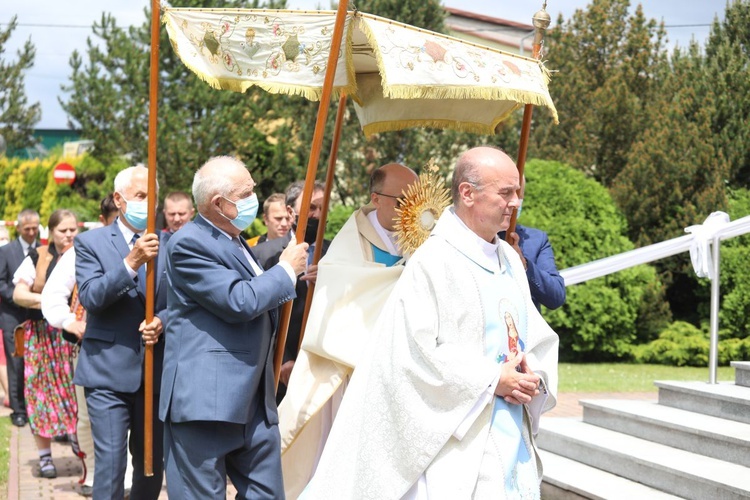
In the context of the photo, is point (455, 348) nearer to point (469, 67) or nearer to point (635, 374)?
point (469, 67)

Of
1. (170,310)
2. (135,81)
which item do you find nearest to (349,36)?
(170,310)

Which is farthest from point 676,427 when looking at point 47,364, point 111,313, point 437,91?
point 47,364

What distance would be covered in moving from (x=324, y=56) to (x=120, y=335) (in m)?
1.75

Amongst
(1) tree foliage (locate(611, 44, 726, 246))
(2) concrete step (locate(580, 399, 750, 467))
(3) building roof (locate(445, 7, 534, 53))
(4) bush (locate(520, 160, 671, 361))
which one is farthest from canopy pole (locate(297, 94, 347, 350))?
(3) building roof (locate(445, 7, 534, 53))

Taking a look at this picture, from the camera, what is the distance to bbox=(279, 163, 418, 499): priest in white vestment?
5188mm

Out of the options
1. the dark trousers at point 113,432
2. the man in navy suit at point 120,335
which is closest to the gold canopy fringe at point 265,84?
the man in navy suit at point 120,335

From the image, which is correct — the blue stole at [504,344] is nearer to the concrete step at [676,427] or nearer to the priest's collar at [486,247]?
the priest's collar at [486,247]

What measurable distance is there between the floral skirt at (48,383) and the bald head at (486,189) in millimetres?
5177

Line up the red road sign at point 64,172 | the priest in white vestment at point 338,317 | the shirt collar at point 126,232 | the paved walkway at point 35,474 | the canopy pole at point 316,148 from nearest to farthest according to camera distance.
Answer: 1. the canopy pole at point 316,148
2. the priest in white vestment at point 338,317
3. the shirt collar at point 126,232
4. the paved walkway at point 35,474
5. the red road sign at point 64,172

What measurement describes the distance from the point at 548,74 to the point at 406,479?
2.47 m

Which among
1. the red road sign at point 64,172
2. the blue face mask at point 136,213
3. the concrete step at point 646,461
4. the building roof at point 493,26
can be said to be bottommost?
the concrete step at point 646,461

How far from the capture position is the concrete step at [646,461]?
5.73 metres

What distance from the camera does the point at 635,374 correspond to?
1533 centimetres

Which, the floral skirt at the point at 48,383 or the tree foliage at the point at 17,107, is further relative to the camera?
the tree foliage at the point at 17,107
